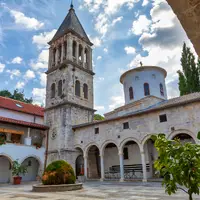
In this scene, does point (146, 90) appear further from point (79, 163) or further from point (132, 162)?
point (79, 163)

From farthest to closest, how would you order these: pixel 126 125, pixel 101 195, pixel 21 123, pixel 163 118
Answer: pixel 21 123, pixel 126 125, pixel 163 118, pixel 101 195

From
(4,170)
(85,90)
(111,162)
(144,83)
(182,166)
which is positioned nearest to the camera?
(182,166)

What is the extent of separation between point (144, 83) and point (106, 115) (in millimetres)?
5651

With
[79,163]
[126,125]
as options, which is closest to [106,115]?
[79,163]

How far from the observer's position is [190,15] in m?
1.51

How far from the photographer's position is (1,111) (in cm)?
2066

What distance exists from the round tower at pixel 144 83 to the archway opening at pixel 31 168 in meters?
11.7

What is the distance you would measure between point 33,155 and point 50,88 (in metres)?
7.85

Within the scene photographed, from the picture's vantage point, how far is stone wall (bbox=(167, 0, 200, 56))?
58.0 inches

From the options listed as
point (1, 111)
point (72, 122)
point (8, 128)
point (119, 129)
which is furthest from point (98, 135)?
point (1, 111)

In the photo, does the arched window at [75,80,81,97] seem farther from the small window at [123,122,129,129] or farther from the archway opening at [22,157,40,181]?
the archway opening at [22,157,40,181]

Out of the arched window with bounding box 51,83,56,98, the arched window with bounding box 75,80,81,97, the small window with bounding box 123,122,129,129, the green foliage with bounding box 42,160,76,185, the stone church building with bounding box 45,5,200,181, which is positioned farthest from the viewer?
the arched window with bounding box 51,83,56,98

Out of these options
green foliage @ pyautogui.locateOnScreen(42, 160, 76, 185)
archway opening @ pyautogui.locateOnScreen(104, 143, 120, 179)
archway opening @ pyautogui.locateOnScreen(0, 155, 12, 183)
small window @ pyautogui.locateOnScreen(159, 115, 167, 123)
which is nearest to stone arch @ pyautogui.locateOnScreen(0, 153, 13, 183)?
archway opening @ pyautogui.locateOnScreen(0, 155, 12, 183)

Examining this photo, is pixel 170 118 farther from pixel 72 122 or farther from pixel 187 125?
pixel 72 122
